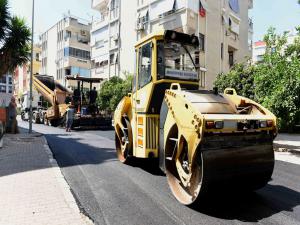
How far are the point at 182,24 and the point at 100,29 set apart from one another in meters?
16.3

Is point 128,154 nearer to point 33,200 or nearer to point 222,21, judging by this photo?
point 33,200

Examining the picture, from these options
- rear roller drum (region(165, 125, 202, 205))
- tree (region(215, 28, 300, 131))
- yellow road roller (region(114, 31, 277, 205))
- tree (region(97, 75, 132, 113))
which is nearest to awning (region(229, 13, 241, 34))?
tree (region(97, 75, 132, 113))

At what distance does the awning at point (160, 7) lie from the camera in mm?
27794

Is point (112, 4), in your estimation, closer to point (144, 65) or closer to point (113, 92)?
point (113, 92)

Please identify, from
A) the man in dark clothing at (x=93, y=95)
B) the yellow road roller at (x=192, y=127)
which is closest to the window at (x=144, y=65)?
the yellow road roller at (x=192, y=127)

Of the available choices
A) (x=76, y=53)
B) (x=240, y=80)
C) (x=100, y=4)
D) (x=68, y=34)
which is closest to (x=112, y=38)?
(x=100, y=4)

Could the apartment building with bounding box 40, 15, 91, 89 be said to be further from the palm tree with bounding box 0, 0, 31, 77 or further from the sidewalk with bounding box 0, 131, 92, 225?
the sidewalk with bounding box 0, 131, 92, 225

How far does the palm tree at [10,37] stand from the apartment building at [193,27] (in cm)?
1094

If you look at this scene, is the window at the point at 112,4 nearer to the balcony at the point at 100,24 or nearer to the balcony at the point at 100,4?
the balcony at the point at 100,24

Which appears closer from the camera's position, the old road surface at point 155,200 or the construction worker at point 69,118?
the old road surface at point 155,200

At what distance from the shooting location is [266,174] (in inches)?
221

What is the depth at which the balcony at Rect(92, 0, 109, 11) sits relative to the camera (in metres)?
41.3

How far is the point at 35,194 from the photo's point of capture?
5.98m

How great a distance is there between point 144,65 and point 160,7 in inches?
892
